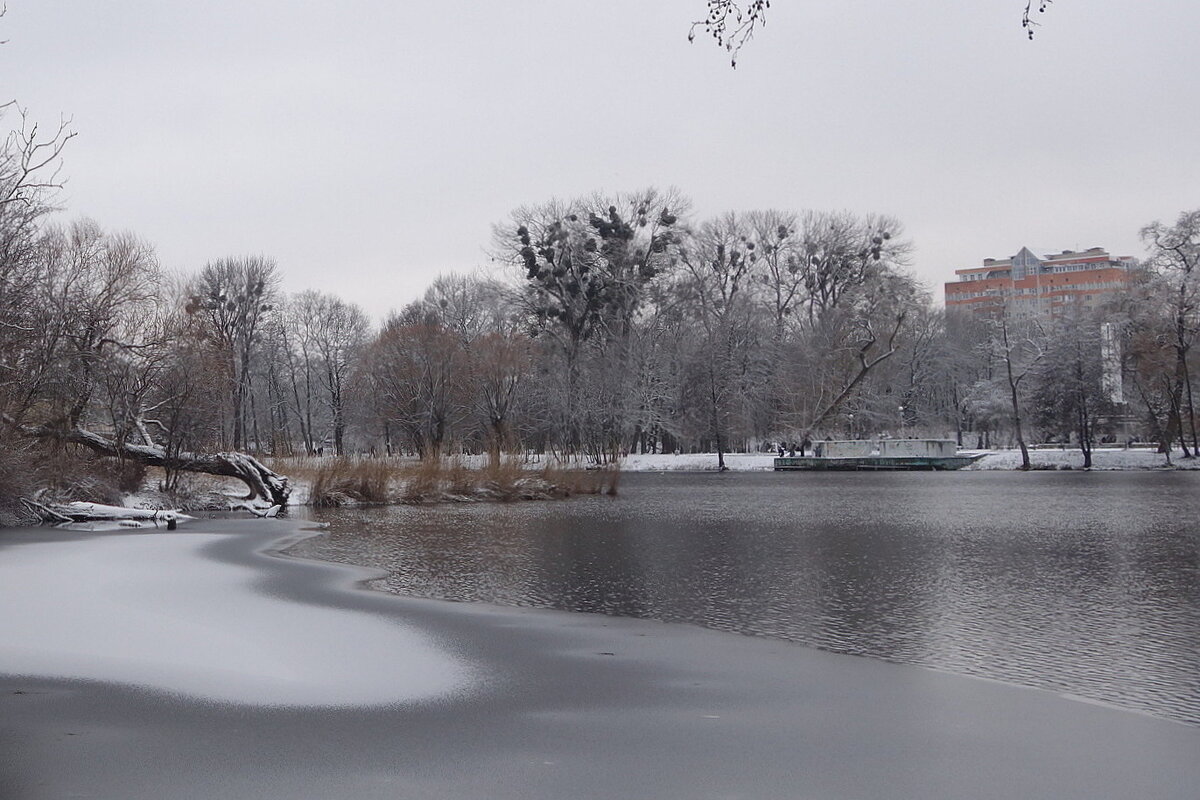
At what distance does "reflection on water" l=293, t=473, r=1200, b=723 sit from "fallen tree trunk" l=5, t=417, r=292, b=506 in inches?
75.3

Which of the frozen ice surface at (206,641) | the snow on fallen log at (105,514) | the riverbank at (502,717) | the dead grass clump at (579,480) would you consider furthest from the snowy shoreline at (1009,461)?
the riverbank at (502,717)

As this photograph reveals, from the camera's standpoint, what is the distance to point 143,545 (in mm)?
14656

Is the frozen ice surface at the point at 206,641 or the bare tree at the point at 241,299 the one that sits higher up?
the bare tree at the point at 241,299

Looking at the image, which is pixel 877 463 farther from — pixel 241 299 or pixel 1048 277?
pixel 1048 277

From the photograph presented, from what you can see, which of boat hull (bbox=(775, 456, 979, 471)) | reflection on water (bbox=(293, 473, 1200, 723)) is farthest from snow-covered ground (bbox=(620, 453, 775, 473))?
reflection on water (bbox=(293, 473, 1200, 723))

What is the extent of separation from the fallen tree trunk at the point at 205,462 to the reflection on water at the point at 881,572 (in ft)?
6.28

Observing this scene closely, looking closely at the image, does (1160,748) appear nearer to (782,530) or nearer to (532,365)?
(782,530)

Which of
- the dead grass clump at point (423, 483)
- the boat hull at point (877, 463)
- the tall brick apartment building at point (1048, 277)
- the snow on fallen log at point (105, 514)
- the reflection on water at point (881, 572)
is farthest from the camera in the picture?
the tall brick apartment building at point (1048, 277)

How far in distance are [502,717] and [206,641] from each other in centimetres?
312

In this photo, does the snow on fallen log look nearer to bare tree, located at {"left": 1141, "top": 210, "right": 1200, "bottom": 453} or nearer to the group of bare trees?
the group of bare trees

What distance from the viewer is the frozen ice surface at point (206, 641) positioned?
6.66m

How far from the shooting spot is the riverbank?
4.84 meters

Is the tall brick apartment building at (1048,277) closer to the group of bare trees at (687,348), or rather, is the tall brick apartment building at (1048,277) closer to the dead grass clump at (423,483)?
the group of bare trees at (687,348)

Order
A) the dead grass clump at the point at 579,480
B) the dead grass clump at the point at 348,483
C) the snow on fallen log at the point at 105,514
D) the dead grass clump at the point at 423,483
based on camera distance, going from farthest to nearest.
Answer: the dead grass clump at the point at 579,480, the dead grass clump at the point at 423,483, the dead grass clump at the point at 348,483, the snow on fallen log at the point at 105,514
